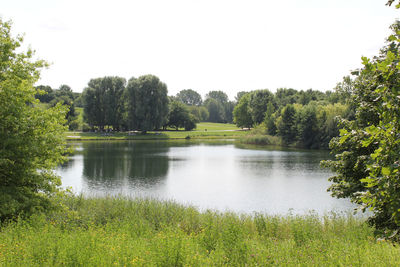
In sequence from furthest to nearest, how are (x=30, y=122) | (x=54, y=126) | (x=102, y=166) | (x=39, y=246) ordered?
(x=102, y=166)
(x=54, y=126)
(x=30, y=122)
(x=39, y=246)

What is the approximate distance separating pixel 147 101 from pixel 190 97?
125745 mm

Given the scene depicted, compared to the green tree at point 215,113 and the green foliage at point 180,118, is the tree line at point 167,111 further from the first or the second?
the green tree at point 215,113

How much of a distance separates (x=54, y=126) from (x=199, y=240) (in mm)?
6416

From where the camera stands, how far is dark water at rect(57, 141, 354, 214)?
2105 centimetres

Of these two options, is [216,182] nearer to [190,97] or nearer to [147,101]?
[147,101]

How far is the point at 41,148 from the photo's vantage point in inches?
422

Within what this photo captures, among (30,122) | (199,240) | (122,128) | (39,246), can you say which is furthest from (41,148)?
(122,128)

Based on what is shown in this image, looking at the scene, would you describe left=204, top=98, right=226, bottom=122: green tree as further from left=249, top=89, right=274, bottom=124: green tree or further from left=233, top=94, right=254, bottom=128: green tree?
left=249, top=89, right=274, bottom=124: green tree

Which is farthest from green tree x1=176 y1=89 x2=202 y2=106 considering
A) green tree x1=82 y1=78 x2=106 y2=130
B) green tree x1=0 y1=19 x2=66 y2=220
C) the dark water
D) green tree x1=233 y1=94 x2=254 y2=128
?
green tree x1=0 y1=19 x2=66 y2=220

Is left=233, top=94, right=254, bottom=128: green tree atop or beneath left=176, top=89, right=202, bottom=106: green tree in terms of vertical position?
beneath

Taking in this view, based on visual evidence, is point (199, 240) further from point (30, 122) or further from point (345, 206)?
point (345, 206)

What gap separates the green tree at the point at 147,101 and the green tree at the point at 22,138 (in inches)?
2422

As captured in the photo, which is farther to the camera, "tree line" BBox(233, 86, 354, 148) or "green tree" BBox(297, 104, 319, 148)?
"green tree" BBox(297, 104, 319, 148)

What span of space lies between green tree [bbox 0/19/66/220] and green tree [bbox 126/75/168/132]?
202ft
